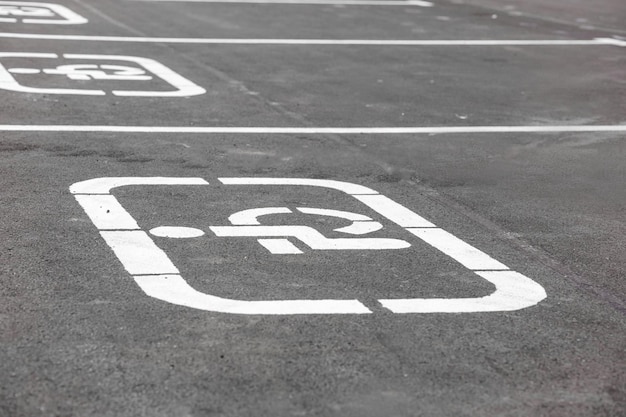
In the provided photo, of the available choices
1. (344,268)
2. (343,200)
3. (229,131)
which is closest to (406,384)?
(344,268)

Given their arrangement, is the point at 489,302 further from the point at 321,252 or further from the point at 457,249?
the point at 321,252

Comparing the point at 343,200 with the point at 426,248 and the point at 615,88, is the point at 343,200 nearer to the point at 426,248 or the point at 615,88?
the point at 426,248

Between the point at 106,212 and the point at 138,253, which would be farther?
the point at 106,212

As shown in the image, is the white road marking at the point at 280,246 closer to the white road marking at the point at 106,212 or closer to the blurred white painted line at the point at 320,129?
the white road marking at the point at 106,212

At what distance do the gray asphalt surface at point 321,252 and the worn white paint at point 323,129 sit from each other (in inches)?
5.9

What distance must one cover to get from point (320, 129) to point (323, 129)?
0.03 m

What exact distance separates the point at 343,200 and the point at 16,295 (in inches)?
110

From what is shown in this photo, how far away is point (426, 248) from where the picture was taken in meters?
6.82

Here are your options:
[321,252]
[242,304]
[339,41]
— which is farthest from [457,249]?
[339,41]

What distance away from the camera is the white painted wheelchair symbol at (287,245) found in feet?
18.8

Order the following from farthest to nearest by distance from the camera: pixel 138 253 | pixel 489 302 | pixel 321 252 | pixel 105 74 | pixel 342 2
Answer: pixel 342 2 → pixel 105 74 → pixel 321 252 → pixel 138 253 → pixel 489 302

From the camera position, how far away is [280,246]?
670cm

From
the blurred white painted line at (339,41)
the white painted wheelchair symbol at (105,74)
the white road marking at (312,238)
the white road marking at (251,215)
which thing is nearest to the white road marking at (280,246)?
the white road marking at (312,238)

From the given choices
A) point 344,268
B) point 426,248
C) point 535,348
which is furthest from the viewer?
point 426,248
